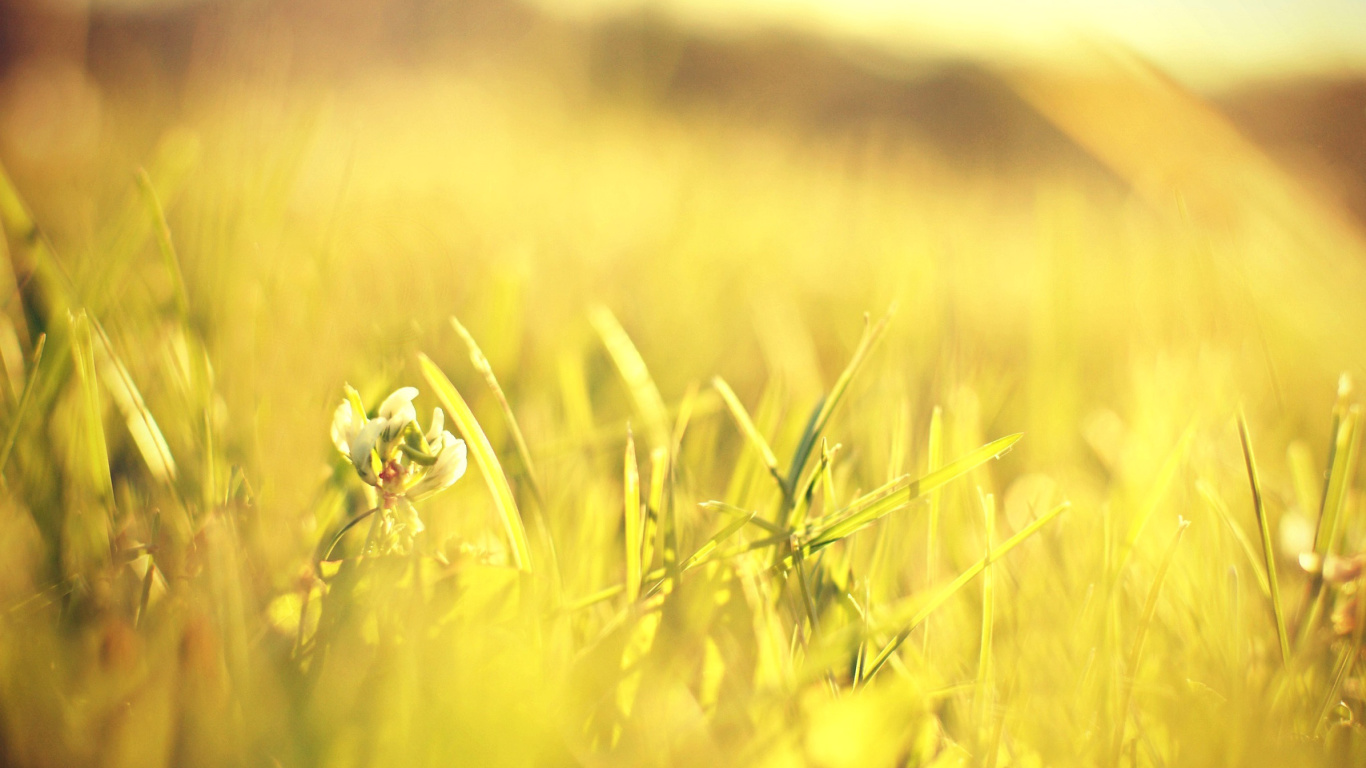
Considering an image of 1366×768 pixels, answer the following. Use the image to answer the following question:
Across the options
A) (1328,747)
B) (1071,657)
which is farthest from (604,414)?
(1328,747)

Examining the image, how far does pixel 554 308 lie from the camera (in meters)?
1.01

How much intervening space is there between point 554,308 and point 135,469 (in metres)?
0.53

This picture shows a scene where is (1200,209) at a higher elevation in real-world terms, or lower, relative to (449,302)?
higher

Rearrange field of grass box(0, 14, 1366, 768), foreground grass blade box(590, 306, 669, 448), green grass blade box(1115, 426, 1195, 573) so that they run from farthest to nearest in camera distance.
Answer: foreground grass blade box(590, 306, 669, 448) → green grass blade box(1115, 426, 1195, 573) → field of grass box(0, 14, 1366, 768)

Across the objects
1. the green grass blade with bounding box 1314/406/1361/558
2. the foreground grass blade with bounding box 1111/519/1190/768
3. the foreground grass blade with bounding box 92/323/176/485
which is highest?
the green grass blade with bounding box 1314/406/1361/558

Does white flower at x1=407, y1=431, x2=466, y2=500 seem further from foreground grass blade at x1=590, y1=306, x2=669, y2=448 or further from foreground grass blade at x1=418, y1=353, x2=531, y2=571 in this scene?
foreground grass blade at x1=590, y1=306, x2=669, y2=448

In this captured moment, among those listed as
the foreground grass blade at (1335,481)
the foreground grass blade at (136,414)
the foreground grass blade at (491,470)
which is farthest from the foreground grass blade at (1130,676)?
the foreground grass blade at (136,414)

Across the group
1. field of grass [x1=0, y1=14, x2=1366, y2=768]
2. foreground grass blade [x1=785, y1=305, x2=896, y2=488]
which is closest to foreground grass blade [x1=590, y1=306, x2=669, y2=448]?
field of grass [x1=0, y1=14, x2=1366, y2=768]

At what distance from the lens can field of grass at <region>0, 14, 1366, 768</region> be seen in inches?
13.8

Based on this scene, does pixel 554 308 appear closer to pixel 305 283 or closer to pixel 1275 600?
pixel 305 283

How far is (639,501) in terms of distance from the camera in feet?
1.62

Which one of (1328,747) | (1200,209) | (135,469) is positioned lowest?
(135,469)

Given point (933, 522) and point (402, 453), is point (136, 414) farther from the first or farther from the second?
point (933, 522)

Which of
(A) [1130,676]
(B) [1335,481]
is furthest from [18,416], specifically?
(B) [1335,481]
